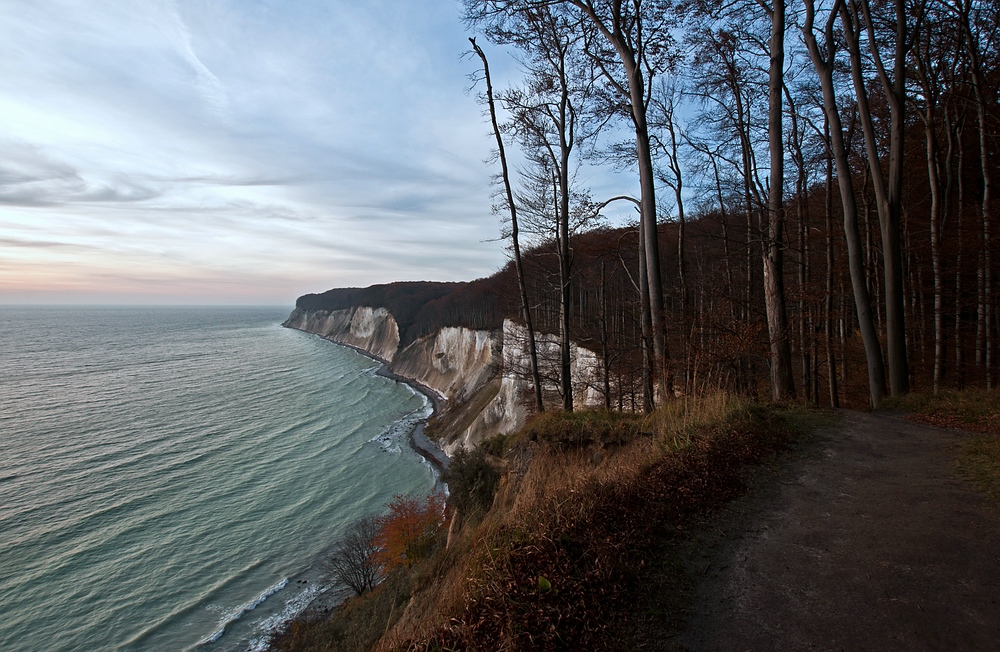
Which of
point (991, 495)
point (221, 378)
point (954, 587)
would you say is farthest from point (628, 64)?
point (221, 378)

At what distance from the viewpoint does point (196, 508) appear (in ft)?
70.2

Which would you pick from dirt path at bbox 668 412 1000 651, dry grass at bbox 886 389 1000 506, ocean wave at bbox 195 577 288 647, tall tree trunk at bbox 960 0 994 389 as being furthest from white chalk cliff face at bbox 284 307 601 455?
dirt path at bbox 668 412 1000 651

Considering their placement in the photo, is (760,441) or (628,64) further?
(628,64)

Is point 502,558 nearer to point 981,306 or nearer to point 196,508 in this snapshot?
point 981,306

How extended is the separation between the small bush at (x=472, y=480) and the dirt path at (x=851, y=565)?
7408 millimetres

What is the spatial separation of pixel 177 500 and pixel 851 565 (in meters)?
27.1

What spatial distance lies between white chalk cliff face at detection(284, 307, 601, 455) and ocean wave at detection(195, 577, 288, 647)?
27.3ft

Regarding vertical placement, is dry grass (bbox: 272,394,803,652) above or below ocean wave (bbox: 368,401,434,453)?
above

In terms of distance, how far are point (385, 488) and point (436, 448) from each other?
740 centimetres

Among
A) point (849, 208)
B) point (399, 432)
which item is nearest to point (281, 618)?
point (849, 208)

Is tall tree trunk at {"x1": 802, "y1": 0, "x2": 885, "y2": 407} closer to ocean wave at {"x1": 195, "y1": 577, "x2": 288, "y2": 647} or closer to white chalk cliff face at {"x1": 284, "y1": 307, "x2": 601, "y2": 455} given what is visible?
white chalk cliff face at {"x1": 284, "y1": 307, "x2": 601, "y2": 455}

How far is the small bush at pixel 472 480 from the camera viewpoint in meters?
10.7

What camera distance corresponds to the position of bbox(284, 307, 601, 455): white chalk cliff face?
71.5ft

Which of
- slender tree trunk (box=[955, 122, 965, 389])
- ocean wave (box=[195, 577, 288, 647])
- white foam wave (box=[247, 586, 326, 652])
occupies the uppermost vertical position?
slender tree trunk (box=[955, 122, 965, 389])
